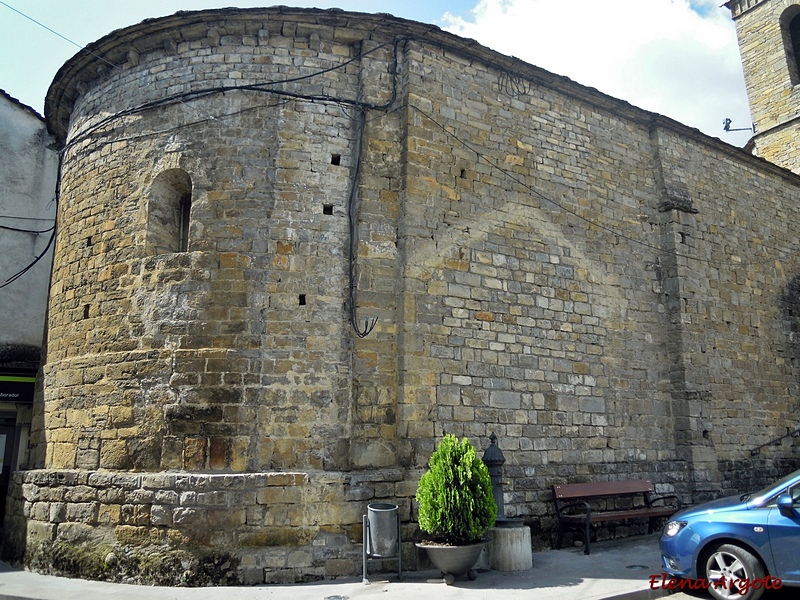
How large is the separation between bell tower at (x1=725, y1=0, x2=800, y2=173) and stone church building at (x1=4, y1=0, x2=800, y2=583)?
8.96 meters

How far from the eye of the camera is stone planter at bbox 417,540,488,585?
607cm

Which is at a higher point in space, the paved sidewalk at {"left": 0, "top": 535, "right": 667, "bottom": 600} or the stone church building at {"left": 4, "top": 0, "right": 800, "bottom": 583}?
the stone church building at {"left": 4, "top": 0, "right": 800, "bottom": 583}

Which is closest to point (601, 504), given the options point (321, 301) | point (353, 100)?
point (321, 301)

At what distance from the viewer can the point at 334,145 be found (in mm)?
7879

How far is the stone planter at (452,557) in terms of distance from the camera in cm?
607

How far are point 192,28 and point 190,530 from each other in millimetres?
6132

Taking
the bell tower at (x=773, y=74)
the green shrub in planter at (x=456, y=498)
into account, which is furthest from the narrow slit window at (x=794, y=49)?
the green shrub in planter at (x=456, y=498)

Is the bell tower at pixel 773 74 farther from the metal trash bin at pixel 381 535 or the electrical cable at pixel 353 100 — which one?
the metal trash bin at pixel 381 535

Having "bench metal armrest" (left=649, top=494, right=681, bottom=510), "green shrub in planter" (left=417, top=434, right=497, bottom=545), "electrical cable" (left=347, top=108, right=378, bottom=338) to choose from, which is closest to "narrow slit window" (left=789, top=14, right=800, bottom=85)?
"bench metal armrest" (left=649, top=494, right=681, bottom=510)

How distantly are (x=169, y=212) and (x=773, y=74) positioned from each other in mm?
16505

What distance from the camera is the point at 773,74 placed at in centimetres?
1673

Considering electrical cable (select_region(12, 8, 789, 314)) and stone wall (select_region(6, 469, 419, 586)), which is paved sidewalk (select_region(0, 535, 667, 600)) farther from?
electrical cable (select_region(12, 8, 789, 314))

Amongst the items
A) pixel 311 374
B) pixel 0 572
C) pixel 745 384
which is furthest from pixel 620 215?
pixel 0 572

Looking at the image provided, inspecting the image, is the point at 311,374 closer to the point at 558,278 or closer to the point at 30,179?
the point at 558,278
